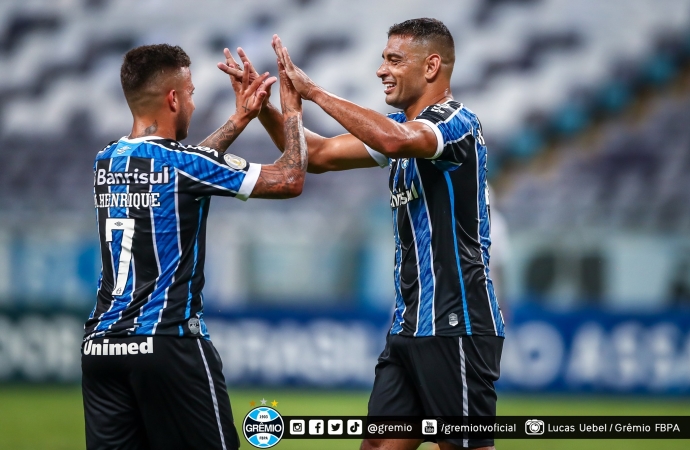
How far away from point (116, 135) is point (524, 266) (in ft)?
19.4

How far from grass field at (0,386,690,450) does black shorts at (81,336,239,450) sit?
339 cm

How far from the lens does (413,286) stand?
13.9 ft

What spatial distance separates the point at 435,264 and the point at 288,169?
82 cm

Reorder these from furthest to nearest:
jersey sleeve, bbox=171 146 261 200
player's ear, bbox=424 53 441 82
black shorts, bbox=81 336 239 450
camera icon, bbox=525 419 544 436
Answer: camera icon, bbox=525 419 544 436, player's ear, bbox=424 53 441 82, jersey sleeve, bbox=171 146 261 200, black shorts, bbox=81 336 239 450

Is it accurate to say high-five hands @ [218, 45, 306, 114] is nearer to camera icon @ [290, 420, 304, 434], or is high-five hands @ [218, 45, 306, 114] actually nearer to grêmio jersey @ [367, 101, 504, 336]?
grêmio jersey @ [367, 101, 504, 336]

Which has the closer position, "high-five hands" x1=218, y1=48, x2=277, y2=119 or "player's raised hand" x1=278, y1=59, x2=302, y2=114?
"player's raised hand" x1=278, y1=59, x2=302, y2=114

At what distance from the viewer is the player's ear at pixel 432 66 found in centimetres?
443

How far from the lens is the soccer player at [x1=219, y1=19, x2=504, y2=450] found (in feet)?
13.3

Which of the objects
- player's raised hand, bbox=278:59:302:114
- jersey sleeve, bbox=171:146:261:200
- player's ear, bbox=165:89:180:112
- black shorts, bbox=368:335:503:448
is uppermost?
player's raised hand, bbox=278:59:302:114

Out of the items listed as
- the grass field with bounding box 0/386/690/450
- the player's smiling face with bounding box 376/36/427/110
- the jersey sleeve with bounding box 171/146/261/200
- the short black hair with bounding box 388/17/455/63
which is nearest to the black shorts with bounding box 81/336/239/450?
the jersey sleeve with bounding box 171/146/261/200

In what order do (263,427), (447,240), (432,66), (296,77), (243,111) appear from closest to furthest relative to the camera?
(447,240), (296,77), (432,66), (243,111), (263,427)

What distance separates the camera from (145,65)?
402 cm

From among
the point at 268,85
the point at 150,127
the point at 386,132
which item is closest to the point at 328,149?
the point at 268,85

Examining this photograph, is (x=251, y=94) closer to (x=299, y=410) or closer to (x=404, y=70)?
(x=404, y=70)
